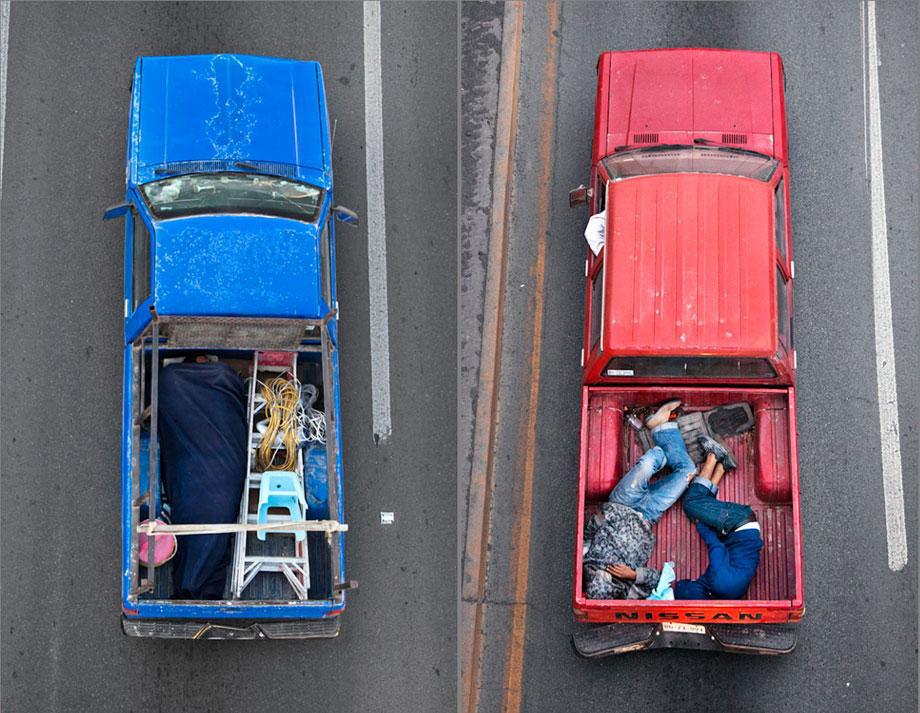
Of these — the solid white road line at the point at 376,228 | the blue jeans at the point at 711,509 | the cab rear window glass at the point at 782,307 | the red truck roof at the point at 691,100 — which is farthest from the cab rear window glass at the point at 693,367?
the solid white road line at the point at 376,228

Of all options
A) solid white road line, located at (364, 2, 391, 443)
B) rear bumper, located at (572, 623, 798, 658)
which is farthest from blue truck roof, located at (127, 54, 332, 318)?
rear bumper, located at (572, 623, 798, 658)

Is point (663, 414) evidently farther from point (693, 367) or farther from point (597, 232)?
point (597, 232)

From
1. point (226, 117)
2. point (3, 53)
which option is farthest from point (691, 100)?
point (3, 53)

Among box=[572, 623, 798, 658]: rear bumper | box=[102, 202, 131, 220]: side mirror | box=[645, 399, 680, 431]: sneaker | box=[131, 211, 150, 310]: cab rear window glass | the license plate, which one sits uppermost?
box=[102, 202, 131, 220]: side mirror

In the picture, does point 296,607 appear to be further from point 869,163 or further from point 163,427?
point 869,163

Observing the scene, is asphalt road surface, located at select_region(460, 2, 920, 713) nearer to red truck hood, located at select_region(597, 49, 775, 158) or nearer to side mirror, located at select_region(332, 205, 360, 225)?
red truck hood, located at select_region(597, 49, 775, 158)

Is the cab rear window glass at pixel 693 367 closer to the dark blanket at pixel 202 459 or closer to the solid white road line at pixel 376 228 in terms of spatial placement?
the solid white road line at pixel 376 228
